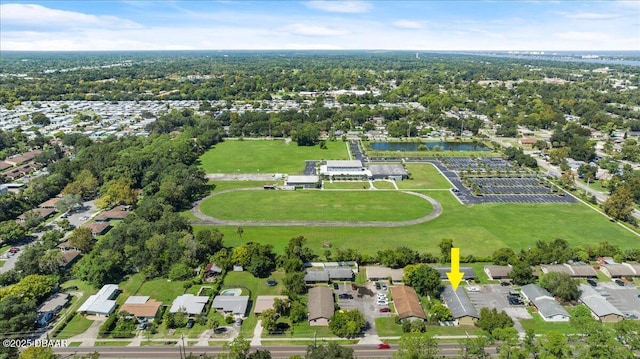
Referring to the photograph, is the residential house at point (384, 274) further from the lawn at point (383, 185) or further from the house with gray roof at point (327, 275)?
the lawn at point (383, 185)

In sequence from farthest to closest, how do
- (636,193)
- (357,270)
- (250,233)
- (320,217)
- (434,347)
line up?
(636,193) → (320,217) → (250,233) → (357,270) → (434,347)

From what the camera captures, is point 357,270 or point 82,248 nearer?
point 357,270

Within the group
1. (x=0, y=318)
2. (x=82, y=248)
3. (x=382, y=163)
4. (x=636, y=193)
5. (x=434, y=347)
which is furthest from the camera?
(x=382, y=163)

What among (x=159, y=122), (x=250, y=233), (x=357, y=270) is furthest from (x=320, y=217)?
(x=159, y=122)

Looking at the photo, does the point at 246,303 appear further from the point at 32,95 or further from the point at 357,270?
the point at 32,95

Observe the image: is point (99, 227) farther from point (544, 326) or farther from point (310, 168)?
point (544, 326)

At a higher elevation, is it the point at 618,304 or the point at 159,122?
the point at 159,122

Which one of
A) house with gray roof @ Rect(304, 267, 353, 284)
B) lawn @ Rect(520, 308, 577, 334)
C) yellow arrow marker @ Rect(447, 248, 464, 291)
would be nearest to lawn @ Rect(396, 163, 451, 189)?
yellow arrow marker @ Rect(447, 248, 464, 291)
